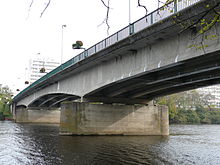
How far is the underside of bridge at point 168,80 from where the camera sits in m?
16.6

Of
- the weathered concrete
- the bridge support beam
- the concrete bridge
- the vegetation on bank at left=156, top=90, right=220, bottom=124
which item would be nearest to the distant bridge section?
the concrete bridge

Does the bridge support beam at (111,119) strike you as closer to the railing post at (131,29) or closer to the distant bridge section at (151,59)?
A: the distant bridge section at (151,59)

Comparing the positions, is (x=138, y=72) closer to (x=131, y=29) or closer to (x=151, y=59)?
(x=151, y=59)

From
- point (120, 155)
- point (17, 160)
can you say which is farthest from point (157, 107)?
A: point (17, 160)

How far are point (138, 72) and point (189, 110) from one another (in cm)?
7820

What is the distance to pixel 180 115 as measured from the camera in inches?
3410

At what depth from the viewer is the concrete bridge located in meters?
14.5

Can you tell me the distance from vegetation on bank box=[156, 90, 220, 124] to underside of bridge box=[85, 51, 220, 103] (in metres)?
48.9

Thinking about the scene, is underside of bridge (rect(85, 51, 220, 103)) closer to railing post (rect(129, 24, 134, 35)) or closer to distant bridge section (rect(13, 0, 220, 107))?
distant bridge section (rect(13, 0, 220, 107))

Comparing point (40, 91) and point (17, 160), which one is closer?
point (17, 160)

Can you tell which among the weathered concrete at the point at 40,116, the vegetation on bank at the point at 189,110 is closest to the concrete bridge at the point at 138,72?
the weathered concrete at the point at 40,116

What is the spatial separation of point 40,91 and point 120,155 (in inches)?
1387

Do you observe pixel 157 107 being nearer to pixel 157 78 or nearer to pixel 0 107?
pixel 157 78

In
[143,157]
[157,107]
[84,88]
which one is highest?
[84,88]
